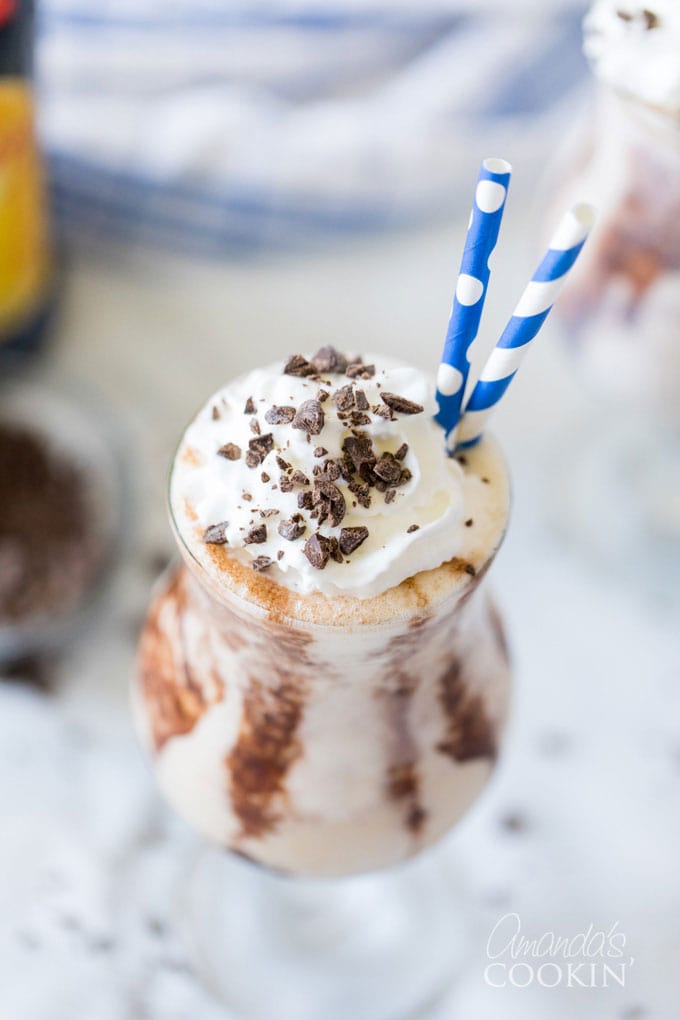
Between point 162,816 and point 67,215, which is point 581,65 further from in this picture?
point 162,816

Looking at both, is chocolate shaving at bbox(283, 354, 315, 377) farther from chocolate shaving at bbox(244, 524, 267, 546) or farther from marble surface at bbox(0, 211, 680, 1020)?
marble surface at bbox(0, 211, 680, 1020)

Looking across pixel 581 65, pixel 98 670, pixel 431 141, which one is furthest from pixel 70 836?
pixel 581 65

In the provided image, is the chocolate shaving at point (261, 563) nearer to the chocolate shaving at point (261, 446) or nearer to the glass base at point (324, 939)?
the chocolate shaving at point (261, 446)

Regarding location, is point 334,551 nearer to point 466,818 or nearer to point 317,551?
point 317,551

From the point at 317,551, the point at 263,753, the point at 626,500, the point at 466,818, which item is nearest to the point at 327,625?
the point at 317,551

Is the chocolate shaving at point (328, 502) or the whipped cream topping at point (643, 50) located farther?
the whipped cream topping at point (643, 50)

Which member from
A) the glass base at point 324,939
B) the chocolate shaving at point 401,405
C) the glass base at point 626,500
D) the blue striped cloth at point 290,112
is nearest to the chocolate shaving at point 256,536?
the chocolate shaving at point 401,405

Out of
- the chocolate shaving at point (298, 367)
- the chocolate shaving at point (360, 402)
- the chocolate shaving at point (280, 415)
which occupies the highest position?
the chocolate shaving at point (360, 402)
